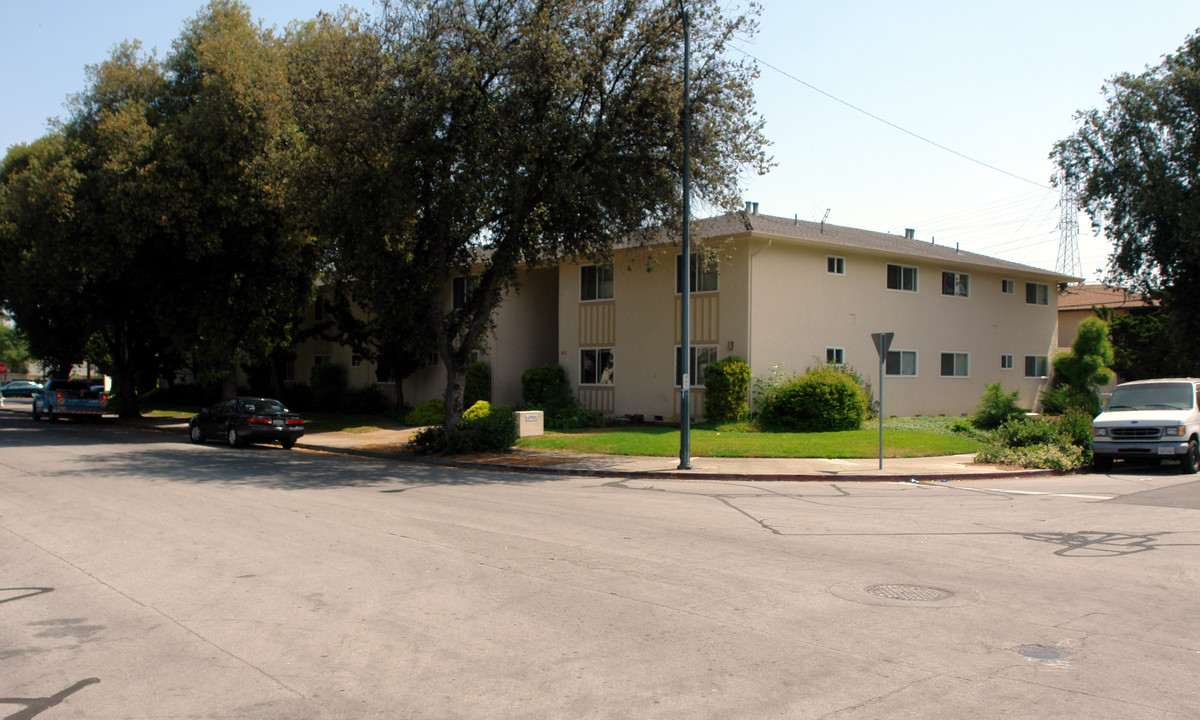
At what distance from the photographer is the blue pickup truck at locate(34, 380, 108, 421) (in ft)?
125

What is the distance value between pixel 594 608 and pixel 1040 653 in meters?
3.18

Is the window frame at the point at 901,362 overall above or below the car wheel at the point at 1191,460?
above

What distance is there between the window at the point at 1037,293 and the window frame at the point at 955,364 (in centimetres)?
528

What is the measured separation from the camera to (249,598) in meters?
7.18

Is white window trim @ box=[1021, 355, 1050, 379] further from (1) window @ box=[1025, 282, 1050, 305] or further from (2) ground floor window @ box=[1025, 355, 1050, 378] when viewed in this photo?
(1) window @ box=[1025, 282, 1050, 305]

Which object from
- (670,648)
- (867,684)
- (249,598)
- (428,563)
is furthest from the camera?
(428,563)

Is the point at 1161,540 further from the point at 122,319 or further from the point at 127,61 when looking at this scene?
the point at 122,319

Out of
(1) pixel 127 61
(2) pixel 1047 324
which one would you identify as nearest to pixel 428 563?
(1) pixel 127 61

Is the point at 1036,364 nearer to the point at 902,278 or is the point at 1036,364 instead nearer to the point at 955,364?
the point at 955,364

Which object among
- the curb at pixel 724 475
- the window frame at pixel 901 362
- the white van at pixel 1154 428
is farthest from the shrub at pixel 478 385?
the white van at pixel 1154 428

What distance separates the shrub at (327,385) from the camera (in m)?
40.7

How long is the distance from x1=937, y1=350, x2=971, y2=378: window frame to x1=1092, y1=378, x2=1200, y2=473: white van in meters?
13.1

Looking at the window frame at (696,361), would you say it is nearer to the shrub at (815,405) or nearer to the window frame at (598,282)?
the shrub at (815,405)

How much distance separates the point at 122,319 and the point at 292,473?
77.3ft
